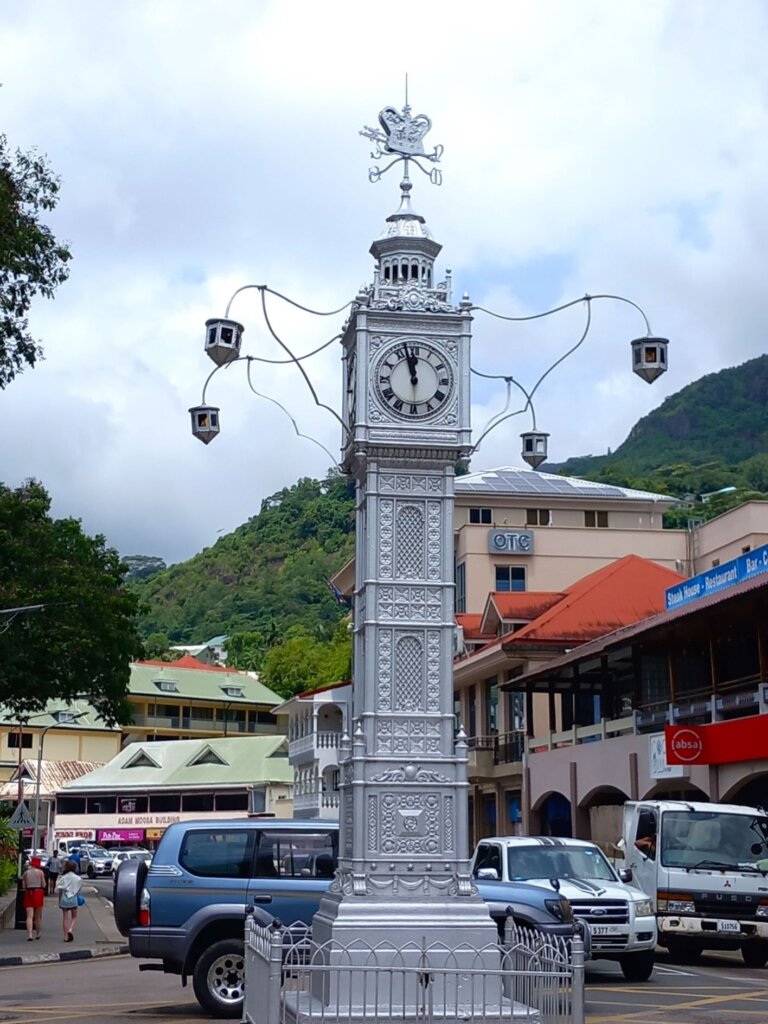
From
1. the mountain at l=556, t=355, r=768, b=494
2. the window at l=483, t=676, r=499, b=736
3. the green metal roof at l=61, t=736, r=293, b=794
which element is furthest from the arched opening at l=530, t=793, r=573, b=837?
the mountain at l=556, t=355, r=768, b=494

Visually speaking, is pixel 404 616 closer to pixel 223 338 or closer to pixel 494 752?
pixel 223 338

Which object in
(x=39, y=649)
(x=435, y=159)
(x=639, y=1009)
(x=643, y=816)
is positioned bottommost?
(x=639, y=1009)

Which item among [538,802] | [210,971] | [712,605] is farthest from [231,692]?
[210,971]

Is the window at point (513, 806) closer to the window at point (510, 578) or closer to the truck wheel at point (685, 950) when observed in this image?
the window at point (510, 578)

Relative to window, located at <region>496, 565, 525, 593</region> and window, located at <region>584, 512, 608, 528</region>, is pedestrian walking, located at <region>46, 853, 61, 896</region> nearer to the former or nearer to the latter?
window, located at <region>496, 565, 525, 593</region>

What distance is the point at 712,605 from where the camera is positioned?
26.7m

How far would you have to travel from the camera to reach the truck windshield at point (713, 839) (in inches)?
806

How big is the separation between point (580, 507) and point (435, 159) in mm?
46032

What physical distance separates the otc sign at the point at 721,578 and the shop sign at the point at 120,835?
4802 centimetres

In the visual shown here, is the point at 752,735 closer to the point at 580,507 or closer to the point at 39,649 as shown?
the point at 39,649

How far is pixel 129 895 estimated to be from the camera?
14.9 m

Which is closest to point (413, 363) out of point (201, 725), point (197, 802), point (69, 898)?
point (69, 898)

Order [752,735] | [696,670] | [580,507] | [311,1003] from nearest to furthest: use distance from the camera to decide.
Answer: [311,1003], [752,735], [696,670], [580,507]

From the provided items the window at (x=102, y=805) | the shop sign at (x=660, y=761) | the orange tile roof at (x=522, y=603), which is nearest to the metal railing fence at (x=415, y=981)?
the shop sign at (x=660, y=761)
